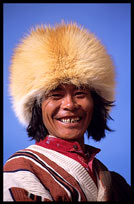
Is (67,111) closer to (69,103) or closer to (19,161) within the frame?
(69,103)

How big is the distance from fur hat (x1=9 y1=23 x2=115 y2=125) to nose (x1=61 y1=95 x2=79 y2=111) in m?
0.07

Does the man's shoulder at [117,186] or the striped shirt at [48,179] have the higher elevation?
the striped shirt at [48,179]

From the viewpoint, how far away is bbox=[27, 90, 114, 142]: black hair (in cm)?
145

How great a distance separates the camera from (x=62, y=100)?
4.34 feet

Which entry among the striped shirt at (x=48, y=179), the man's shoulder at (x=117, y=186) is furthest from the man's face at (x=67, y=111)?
the man's shoulder at (x=117, y=186)

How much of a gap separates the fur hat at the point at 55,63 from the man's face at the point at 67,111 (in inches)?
1.6

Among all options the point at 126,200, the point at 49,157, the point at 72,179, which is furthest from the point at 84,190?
the point at 126,200

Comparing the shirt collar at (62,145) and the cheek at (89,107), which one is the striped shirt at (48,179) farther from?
the cheek at (89,107)

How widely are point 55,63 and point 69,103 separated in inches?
7.4

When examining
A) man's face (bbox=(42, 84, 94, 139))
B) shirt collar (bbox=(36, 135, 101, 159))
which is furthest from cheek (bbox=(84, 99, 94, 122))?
shirt collar (bbox=(36, 135, 101, 159))

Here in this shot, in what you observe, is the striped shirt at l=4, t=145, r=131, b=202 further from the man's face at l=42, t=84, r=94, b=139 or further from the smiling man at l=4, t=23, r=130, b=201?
the man's face at l=42, t=84, r=94, b=139

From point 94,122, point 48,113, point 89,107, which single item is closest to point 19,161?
point 48,113

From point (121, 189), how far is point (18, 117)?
0.65 meters

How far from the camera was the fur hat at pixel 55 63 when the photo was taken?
4.20 ft
